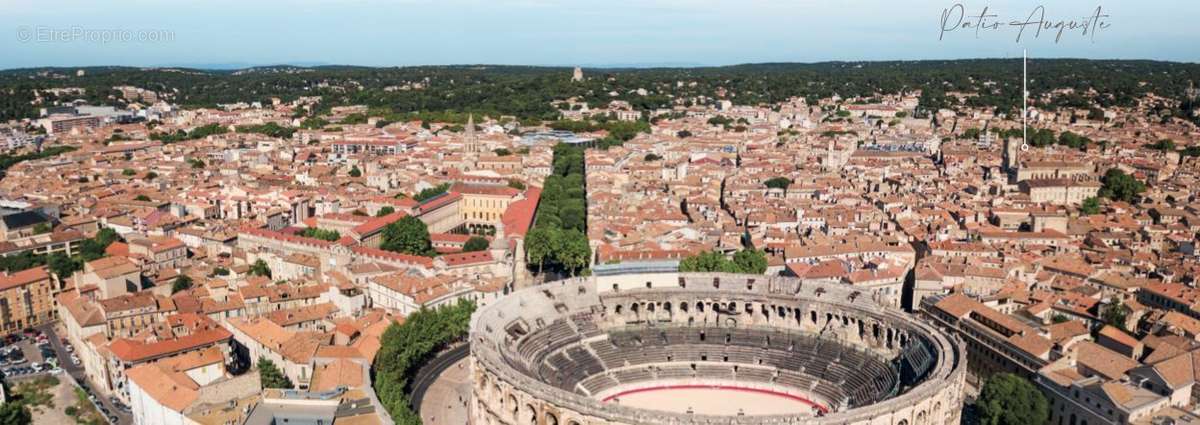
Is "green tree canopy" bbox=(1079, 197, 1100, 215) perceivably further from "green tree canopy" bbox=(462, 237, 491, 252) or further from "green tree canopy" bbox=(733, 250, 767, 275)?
"green tree canopy" bbox=(462, 237, 491, 252)

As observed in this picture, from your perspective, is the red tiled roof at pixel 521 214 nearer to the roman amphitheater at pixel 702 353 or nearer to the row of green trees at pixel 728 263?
the row of green trees at pixel 728 263

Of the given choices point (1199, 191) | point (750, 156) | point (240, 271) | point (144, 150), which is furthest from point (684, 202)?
point (144, 150)

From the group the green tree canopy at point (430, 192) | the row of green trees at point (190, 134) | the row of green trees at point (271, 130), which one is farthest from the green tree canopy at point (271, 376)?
the row of green trees at point (271, 130)

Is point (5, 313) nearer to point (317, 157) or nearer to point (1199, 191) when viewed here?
point (317, 157)

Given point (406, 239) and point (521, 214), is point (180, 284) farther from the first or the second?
point (521, 214)

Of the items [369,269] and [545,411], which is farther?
[369,269]

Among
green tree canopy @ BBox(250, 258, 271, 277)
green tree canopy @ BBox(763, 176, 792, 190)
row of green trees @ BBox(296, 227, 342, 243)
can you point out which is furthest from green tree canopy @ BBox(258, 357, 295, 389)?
green tree canopy @ BBox(763, 176, 792, 190)
